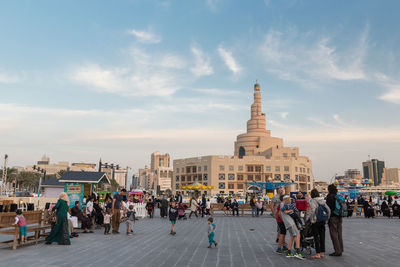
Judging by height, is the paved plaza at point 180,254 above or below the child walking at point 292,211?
below

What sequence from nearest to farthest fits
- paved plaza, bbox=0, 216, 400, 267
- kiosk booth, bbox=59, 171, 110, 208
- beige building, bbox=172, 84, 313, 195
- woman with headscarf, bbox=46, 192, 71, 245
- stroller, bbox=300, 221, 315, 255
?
paved plaza, bbox=0, 216, 400, 267
stroller, bbox=300, 221, 315, 255
woman with headscarf, bbox=46, 192, 71, 245
kiosk booth, bbox=59, 171, 110, 208
beige building, bbox=172, 84, 313, 195

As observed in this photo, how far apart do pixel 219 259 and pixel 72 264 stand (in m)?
3.57

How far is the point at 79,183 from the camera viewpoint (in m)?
24.1

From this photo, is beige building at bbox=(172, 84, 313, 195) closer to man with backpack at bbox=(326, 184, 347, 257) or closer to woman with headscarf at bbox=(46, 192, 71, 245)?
woman with headscarf at bbox=(46, 192, 71, 245)

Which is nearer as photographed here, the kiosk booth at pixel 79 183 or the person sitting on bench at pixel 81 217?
the person sitting on bench at pixel 81 217

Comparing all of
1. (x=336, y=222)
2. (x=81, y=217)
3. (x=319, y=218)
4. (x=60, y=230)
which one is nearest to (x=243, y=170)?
(x=81, y=217)

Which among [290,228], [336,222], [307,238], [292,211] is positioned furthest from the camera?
[307,238]

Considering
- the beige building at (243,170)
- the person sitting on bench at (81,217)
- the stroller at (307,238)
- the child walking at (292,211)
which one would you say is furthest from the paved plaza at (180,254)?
the beige building at (243,170)

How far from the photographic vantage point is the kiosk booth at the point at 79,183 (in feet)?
77.0

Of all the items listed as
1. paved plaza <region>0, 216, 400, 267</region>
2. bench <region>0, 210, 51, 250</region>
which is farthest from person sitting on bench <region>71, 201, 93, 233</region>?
paved plaza <region>0, 216, 400, 267</region>

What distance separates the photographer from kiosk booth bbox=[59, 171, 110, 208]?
77.0ft

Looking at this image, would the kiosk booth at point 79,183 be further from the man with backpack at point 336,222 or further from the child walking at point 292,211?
the man with backpack at point 336,222

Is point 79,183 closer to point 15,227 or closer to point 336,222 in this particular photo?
point 15,227

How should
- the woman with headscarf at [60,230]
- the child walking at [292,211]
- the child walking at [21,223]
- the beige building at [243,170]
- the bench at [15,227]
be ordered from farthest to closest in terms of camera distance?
the beige building at [243,170] → the woman with headscarf at [60,230] → the child walking at [21,223] → the bench at [15,227] → the child walking at [292,211]
